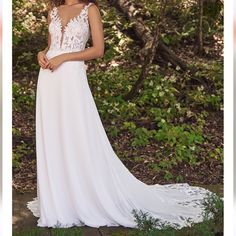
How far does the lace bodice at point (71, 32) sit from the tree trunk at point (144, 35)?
338 cm

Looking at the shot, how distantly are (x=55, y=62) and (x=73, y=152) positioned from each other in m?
0.58

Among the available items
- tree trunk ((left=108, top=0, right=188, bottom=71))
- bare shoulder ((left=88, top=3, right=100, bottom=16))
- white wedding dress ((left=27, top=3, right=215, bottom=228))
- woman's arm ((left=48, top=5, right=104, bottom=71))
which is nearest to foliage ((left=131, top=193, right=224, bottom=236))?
white wedding dress ((left=27, top=3, right=215, bottom=228))

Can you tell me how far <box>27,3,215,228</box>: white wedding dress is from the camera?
3639 mm

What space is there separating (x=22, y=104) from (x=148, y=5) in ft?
7.44

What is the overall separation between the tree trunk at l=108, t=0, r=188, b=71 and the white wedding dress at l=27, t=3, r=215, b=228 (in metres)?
3.37

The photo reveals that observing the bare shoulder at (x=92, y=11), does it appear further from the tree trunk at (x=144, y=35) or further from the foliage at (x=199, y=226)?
the tree trunk at (x=144, y=35)

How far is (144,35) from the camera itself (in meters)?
7.17

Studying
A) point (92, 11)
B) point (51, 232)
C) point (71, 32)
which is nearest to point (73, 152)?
point (51, 232)

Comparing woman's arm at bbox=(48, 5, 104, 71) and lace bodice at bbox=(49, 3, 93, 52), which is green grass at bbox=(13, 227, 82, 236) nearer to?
woman's arm at bbox=(48, 5, 104, 71)

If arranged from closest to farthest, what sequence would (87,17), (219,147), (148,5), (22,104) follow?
(87,17) < (219,147) < (22,104) < (148,5)

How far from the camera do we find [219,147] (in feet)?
18.6

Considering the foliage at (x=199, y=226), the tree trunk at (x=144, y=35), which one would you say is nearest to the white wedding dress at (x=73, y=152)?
the foliage at (x=199, y=226)
